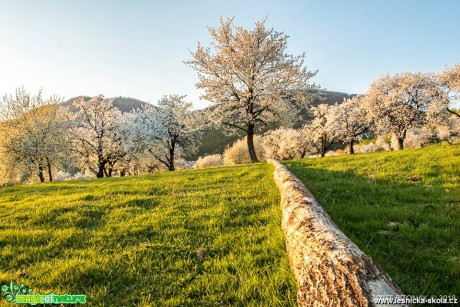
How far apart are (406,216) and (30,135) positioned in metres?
44.3

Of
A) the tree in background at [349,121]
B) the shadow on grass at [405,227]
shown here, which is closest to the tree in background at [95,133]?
the shadow on grass at [405,227]

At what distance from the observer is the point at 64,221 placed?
303 inches

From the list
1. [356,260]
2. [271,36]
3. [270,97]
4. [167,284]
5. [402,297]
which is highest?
[271,36]

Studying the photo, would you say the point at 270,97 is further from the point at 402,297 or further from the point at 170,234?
the point at 402,297

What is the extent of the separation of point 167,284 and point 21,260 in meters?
3.45

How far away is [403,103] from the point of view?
47125 millimetres

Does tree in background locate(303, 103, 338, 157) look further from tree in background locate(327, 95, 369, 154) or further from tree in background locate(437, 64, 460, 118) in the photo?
tree in background locate(437, 64, 460, 118)

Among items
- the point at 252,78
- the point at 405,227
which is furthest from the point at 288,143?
the point at 405,227

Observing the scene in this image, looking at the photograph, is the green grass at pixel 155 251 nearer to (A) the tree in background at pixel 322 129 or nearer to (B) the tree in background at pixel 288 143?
(A) the tree in background at pixel 322 129

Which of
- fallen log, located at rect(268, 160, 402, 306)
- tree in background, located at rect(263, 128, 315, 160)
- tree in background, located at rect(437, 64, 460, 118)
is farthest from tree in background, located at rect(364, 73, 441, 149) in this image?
fallen log, located at rect(268, 160, 402, 306)

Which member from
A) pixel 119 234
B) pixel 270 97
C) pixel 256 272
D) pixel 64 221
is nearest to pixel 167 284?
pixel 256 272

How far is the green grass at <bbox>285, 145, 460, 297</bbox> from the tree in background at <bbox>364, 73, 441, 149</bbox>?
40700 mm

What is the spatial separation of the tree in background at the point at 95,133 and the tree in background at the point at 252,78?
26.9 meters

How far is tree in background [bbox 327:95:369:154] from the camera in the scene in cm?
5562
